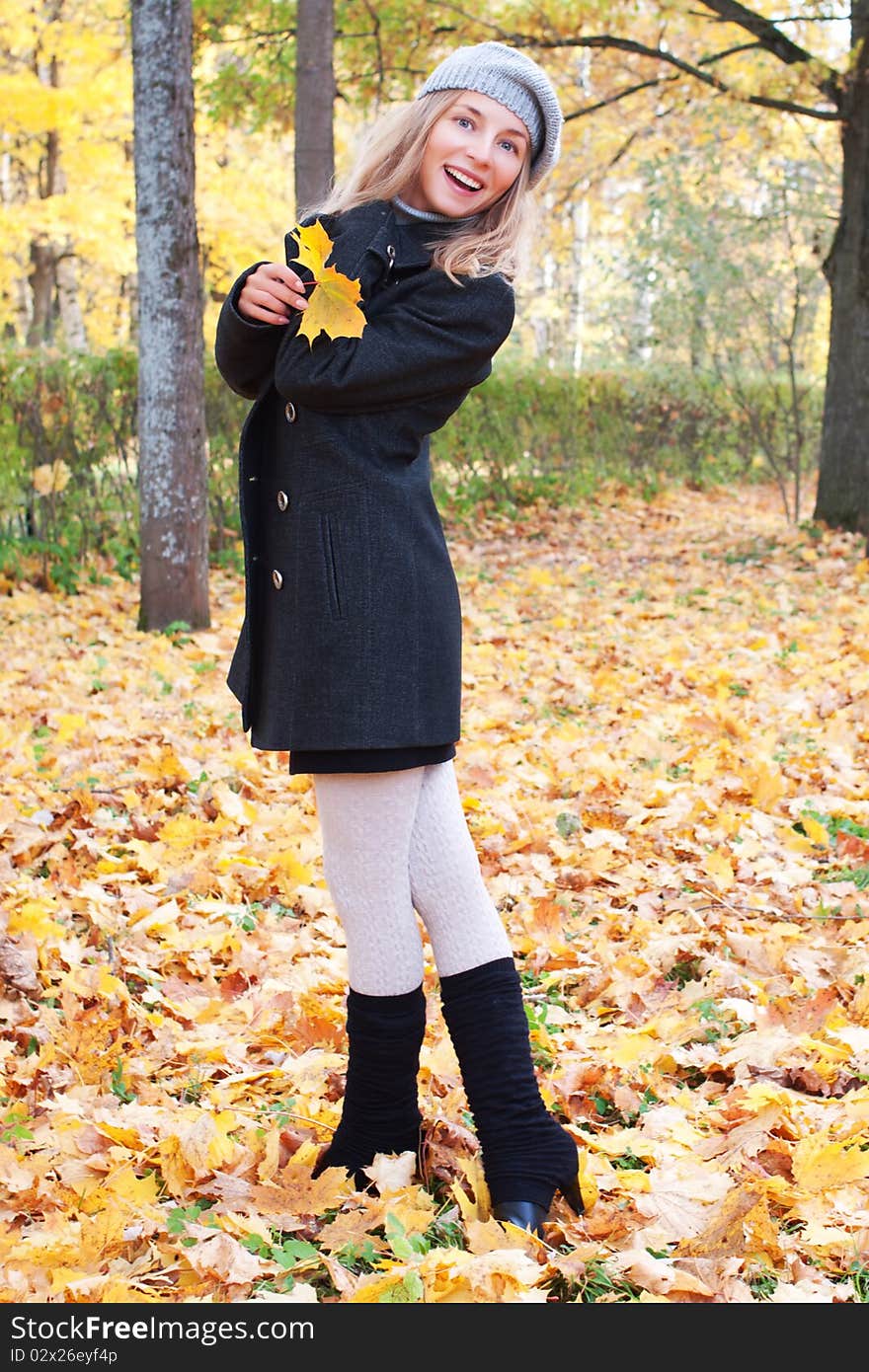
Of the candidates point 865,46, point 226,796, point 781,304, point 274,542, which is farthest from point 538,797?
point 781,304

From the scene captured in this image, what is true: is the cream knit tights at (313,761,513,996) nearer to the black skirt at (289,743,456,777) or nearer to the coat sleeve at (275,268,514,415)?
the black skirt at (289,743,456,777)

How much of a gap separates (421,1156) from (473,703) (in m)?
3.48

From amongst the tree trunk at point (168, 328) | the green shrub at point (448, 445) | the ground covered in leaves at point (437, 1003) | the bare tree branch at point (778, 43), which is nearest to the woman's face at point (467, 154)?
the ground covered in leaves at point (437, 1003)

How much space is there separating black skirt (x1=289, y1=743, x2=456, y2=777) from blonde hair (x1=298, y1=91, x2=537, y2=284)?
700 mm

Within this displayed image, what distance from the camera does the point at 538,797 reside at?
13.9 ft

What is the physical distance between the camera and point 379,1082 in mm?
2023

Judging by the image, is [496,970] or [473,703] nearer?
[496,970]

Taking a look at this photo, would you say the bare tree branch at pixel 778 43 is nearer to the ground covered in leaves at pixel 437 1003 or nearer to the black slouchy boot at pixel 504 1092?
the ground covered in leaves at pixel 437 1003

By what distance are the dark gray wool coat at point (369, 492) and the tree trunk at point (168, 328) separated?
4.90 meters

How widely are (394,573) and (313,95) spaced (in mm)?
7370

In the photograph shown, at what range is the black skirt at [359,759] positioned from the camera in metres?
1.81

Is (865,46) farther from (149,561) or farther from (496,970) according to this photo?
(496,970)

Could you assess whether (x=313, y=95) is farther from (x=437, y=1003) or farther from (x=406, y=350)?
(x=406, y=350)

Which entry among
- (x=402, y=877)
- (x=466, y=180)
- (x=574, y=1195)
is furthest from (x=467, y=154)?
(x=574, y=1195)
